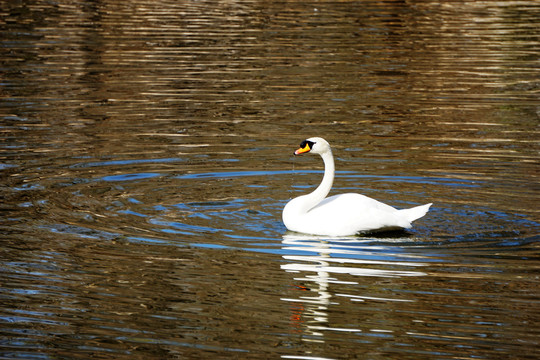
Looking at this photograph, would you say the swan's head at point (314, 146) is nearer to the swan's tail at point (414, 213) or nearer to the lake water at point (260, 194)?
the lake water at point (260, 194)

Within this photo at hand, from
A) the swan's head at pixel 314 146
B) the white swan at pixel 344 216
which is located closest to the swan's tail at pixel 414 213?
the white swan at pixel 344 216

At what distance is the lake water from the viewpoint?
8023 millimetres

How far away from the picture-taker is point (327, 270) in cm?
934

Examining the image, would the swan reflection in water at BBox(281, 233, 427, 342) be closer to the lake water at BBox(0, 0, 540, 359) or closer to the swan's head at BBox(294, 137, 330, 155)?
the lake water at BBox(0, 0, 540, 359)

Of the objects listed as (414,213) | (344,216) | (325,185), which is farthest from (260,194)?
(414,213)

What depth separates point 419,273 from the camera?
30.3ft

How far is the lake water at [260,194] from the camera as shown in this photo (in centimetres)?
802

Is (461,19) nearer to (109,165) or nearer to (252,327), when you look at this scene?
(109,165)

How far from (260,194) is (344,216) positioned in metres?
2.13

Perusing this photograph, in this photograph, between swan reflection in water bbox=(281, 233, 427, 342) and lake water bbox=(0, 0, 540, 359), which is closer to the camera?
lake water bbox=(0, 0, 540, 359)

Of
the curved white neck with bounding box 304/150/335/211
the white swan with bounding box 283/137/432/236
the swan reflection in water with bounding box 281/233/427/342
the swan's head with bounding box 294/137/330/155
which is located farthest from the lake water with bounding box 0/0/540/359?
the swan's head with bounding box 294/137/330/155

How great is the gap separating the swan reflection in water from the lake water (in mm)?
26

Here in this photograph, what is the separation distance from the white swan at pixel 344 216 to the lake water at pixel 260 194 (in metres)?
0.17

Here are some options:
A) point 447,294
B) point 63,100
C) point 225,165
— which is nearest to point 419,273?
point 447,294
